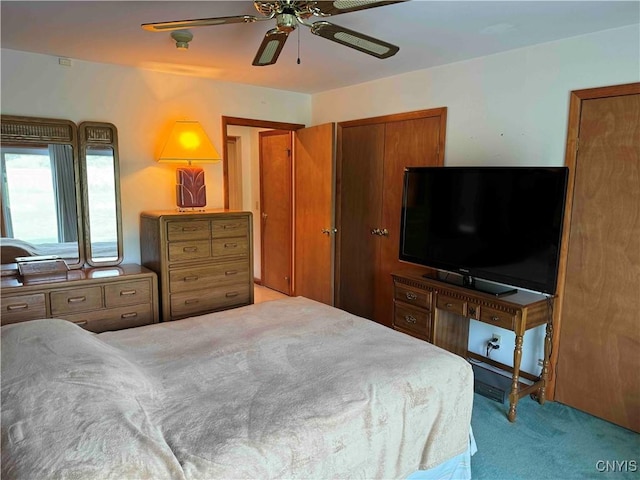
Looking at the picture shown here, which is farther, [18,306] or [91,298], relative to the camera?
[91,298]

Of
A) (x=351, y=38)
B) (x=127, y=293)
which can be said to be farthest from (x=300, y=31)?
(x=127, y=293)

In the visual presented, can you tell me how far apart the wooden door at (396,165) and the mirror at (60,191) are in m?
2.30

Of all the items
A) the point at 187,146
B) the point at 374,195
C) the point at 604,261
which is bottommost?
the point at 604,261

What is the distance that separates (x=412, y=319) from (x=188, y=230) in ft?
6.07

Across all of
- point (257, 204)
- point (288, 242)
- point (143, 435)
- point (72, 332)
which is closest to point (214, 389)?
point (143, 435)

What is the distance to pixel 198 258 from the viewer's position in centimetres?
348

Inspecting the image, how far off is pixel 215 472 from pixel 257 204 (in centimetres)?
469

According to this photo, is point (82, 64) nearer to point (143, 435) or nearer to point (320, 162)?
point (320, 162)

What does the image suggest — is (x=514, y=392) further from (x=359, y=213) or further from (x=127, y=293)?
(x=127, y=293)

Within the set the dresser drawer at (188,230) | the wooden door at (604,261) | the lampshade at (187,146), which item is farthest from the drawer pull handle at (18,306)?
the wooden door at (604,261)

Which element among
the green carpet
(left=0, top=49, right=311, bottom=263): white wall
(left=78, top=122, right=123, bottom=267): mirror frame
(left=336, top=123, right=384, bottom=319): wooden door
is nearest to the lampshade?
(left=0, top=49, right=311, bottom=263): white wall

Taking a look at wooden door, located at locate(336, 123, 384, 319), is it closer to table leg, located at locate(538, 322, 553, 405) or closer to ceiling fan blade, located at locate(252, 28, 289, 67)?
table leg, located at locate(538, 322, 553, 405)

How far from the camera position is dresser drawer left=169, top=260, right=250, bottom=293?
3.38 metres

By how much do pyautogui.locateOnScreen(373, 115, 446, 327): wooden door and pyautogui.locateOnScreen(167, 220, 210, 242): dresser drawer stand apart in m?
1.60
